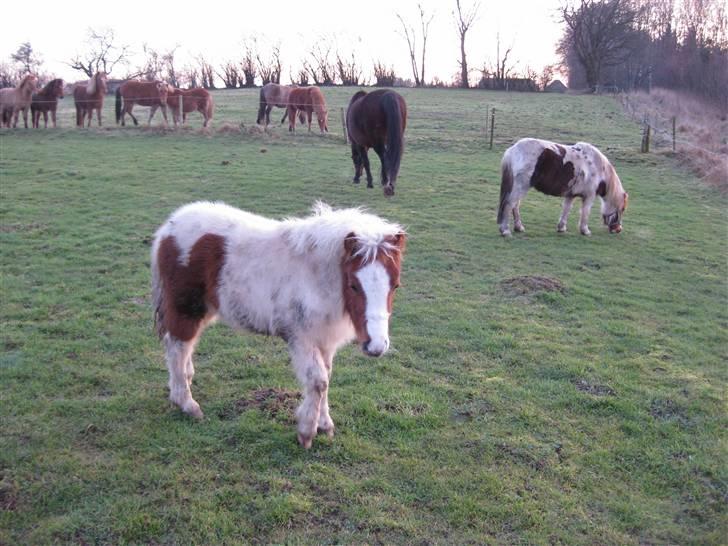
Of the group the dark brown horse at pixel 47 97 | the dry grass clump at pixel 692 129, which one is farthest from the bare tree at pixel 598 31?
the dark brown horse at pixel 47 97

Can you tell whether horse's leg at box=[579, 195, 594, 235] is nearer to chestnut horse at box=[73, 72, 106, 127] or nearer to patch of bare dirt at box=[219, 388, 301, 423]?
patch of bare dirt at box=[219, 388, 301, 423]

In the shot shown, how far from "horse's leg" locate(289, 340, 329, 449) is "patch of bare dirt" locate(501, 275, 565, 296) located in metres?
3.86

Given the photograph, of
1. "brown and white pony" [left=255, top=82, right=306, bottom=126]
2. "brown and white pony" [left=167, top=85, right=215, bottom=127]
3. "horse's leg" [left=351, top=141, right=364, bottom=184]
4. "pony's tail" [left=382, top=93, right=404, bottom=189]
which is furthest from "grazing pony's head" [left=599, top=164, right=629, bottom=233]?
"brown and white pony" [left=255, top=82, right=306, bottom=126]

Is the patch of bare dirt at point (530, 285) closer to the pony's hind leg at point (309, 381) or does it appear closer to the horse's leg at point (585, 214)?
the horse's leg at point (585, 214)

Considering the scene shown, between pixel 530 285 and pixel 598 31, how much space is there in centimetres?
5502

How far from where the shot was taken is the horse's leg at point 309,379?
3.51 metres

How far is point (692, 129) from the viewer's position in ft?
77.8

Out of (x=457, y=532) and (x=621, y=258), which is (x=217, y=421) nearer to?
(x=457, y=532)

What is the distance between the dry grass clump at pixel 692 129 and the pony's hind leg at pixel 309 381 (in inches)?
563

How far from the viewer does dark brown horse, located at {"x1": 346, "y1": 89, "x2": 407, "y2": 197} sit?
11352 mm

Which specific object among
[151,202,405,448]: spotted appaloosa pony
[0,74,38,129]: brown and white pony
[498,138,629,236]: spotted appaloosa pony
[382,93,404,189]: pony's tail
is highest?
[0,74,38,129]: brown and white pony

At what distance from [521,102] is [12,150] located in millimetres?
30746

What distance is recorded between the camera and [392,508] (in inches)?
124

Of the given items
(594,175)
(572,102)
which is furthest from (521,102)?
(594,175)
